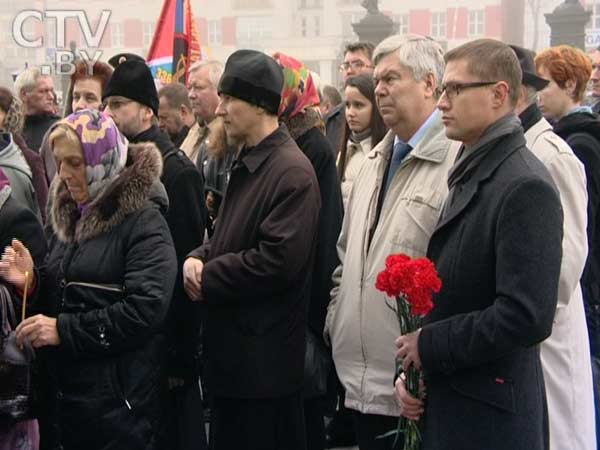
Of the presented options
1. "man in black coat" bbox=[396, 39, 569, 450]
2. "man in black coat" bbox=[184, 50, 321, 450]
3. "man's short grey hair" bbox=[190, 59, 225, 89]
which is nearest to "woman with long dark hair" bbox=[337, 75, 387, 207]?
"man's short grey hair" bbox=[190, 59, 225, 89]

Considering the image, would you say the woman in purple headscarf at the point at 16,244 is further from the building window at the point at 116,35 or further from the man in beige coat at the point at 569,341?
the building window at the point at 116,35

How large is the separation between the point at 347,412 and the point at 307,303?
66.2 inches

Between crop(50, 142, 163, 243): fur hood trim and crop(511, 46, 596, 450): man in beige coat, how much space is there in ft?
4.60

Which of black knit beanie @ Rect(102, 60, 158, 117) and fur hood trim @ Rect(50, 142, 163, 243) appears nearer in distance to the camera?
fur hood trim @ Rect(50, 142, 163, 243)

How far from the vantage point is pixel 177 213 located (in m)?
4.59

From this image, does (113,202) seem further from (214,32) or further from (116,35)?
(116,35)

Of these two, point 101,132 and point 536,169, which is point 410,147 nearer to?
point 536,169

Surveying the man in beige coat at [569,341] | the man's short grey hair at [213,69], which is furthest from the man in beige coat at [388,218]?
the man's short grey hair at [213,69]

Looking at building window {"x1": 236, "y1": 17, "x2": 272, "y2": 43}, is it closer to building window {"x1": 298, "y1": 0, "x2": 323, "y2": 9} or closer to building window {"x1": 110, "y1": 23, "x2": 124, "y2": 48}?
building window {"x1": 298, "y1": 0, "x2": 323, "y2": 9}

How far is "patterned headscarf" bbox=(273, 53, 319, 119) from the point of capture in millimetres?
4824

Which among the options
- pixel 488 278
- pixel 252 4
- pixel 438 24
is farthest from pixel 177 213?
Answer: pixel 438 24

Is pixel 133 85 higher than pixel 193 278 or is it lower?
higher

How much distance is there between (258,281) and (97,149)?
0.77m
